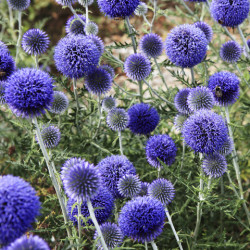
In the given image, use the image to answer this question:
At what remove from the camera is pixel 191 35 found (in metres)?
3.19

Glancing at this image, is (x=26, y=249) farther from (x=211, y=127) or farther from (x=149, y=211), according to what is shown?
(x=211, y=127)

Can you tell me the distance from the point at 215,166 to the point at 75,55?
5.00ft

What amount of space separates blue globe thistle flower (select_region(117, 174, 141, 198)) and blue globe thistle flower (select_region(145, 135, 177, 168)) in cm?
51

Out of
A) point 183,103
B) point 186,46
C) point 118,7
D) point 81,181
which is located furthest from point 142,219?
point 118,7

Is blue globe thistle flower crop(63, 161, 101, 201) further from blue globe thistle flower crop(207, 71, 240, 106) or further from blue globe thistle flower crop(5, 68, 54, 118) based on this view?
blue globe thistle flower crop(207, 71, 240, 106)

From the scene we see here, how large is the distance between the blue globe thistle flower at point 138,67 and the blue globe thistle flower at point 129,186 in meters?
1.34

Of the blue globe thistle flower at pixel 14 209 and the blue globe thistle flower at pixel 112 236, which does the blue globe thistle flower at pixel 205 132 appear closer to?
the blue globe thistle flower at pixel 112 236

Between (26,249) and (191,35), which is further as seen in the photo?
(191,35)

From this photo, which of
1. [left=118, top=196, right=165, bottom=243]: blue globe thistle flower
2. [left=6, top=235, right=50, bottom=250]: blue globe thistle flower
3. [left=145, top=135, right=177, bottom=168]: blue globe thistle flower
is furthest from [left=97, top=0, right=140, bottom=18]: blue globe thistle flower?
[left=6, top=235, right=50, bottom=250]: blue globe thistle flower

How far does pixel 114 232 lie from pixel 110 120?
114cm

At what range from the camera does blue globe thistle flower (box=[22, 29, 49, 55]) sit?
3309 millimetres

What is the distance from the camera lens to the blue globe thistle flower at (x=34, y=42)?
3309mm

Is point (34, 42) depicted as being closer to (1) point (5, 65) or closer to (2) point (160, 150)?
(1) point (5, 65)

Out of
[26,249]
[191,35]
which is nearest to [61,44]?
[191,35]
